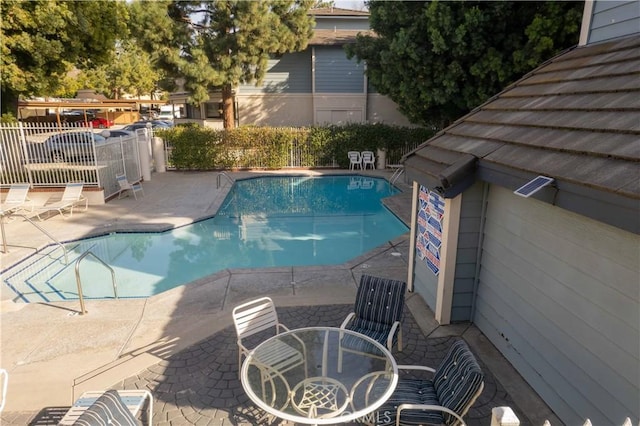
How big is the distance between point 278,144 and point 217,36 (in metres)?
6.41

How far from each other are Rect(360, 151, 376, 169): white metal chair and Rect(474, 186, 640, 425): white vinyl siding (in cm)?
1447

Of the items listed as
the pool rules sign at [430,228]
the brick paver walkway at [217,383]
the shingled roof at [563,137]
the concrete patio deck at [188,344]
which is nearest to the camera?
the shingled roof at [563,137]

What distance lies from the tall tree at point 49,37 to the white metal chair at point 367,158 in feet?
37.4

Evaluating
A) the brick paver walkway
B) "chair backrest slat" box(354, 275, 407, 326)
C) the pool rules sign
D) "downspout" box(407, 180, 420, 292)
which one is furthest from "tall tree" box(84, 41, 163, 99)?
"chair backrest slat" box(354, 275, 407, 326)

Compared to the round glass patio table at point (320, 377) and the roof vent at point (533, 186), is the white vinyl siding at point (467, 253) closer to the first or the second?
the roof vent at point (533, 186)

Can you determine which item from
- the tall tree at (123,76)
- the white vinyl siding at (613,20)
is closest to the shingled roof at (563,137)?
the white vinyl siding at (613,20)

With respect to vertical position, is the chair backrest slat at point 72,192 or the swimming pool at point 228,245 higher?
the chair backrest slat at point 72,192

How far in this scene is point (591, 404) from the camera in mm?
3467

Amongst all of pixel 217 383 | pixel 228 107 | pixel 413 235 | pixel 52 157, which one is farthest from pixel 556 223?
pixel 228 107

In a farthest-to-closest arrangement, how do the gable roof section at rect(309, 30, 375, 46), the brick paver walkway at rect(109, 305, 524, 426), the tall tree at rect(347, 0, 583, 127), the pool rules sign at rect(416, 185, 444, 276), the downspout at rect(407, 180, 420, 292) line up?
the gable roof section at rect(309, 30, 375, 46) → the tall tree at rect(347, 0, 583, 127) → the downspout at rect(407, 180, 420, 292) → the pool rules sign at rect(416, 185, 444, 276) → the brick paver walkway at rect(109, 305, 524, 426)

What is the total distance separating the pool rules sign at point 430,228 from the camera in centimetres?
562

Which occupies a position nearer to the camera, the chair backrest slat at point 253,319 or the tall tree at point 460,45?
the chair backrest slat at point 253,319

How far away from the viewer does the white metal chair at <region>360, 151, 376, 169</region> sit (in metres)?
19.5

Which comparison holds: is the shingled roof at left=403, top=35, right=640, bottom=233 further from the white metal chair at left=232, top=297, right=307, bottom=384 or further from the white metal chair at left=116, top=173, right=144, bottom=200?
the white metal chair at left=116, top=173, right=144, bottom=200
